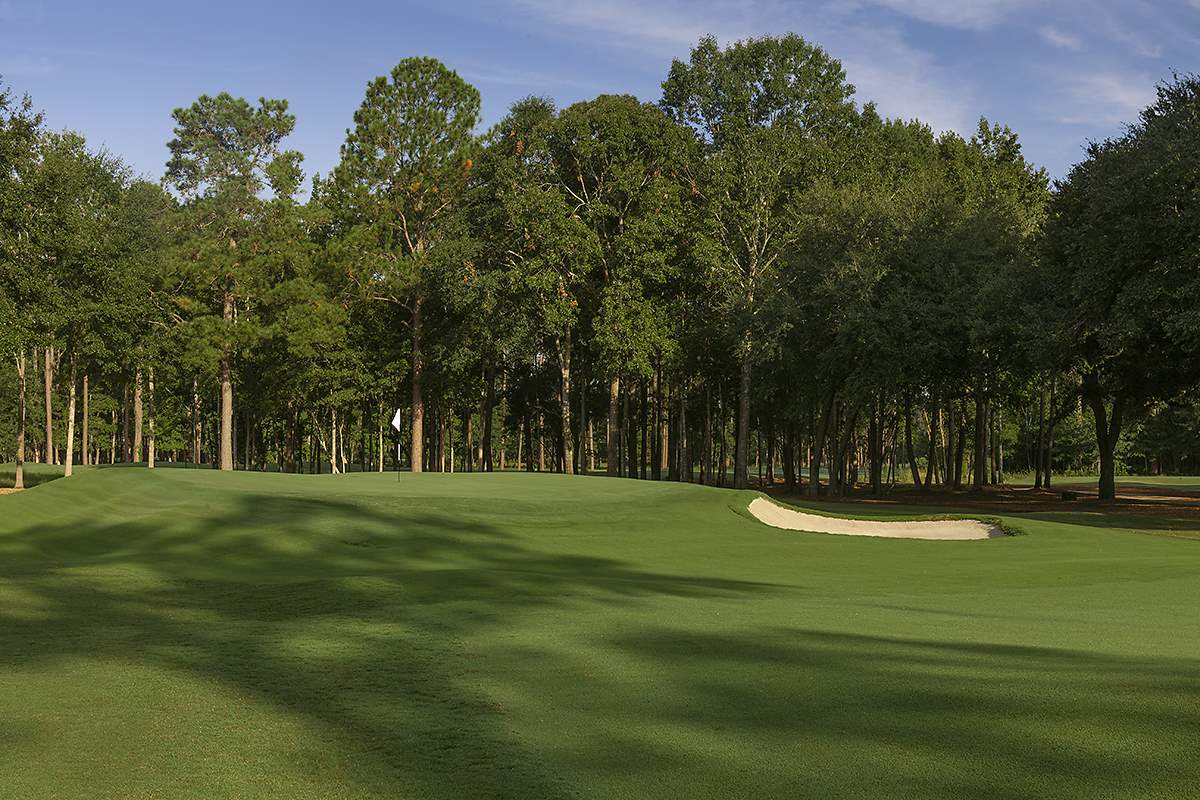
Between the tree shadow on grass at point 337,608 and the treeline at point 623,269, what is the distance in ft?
70.4

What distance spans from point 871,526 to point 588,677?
22.3 metres

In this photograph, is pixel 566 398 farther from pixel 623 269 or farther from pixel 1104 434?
pixel 1104 434

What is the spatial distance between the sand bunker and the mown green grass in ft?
24.2

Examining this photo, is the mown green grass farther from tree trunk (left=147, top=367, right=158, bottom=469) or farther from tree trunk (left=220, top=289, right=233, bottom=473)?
tree trunk (left=147, top=367, right=158, bottom=469)

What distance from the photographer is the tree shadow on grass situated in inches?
269

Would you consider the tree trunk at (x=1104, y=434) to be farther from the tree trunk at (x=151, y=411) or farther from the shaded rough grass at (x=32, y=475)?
the tree trunk at (x=151, y=411)

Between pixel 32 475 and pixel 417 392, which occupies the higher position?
pixel 417 392

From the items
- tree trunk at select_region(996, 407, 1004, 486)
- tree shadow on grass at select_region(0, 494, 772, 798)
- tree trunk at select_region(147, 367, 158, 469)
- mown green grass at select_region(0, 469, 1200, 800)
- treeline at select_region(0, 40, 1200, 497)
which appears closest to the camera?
mown green grass at select_region(0, 469, 1200, 800)

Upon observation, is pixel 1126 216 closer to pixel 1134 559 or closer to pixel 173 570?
pixel 1134 559

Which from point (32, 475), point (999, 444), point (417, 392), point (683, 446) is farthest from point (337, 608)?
point (999, 444)

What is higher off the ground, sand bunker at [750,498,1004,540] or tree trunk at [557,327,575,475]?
tree trunk at [557,327,575,475]

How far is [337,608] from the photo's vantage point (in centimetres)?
1281

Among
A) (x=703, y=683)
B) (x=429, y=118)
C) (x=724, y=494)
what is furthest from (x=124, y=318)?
(x=703, y=683)

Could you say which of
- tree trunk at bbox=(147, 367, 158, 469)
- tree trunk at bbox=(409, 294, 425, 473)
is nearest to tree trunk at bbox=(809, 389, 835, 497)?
tree trunk at bbox=(409, 294, 425, 473)
